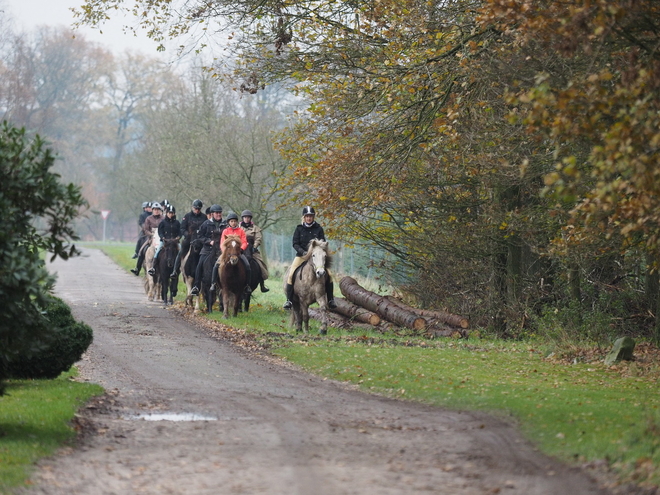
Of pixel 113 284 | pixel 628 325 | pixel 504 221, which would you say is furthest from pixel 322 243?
pixel 113 284

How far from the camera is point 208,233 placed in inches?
952

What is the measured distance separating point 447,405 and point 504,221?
920 centimetres

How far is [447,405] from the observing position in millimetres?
11695

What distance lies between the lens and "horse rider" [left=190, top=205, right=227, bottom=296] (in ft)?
78.7

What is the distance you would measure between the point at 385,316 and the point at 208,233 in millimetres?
5243

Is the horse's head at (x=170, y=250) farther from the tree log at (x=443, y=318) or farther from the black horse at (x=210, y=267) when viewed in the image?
the tree log at (x=443, y=318)

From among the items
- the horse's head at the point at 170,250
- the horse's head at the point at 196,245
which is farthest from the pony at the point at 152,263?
the horse's head at the point at 196,245

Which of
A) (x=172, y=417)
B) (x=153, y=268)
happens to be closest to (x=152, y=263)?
(x=153, y=268)

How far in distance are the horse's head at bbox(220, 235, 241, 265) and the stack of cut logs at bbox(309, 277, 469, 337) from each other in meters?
2.64

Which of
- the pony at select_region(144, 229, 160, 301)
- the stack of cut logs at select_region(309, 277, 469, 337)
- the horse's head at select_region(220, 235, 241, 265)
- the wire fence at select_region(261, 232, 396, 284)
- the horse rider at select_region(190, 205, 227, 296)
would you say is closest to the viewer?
the stack of cut logs at select_region(309, 277, 469, 337)

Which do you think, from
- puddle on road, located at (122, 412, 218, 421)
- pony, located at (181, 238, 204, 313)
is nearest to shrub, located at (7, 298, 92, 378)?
puddle on road, located at (122, 412, 218, 421)

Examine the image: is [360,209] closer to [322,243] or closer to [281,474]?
[322,243]

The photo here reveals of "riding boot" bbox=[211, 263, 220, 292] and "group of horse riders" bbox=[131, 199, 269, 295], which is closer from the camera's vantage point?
"group of horse riders" bbox=[131, 199, 269, 295]

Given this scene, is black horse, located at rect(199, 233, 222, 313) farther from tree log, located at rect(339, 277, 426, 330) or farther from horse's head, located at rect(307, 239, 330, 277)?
horse's head, located at rect(307, 239, 330, 277)
